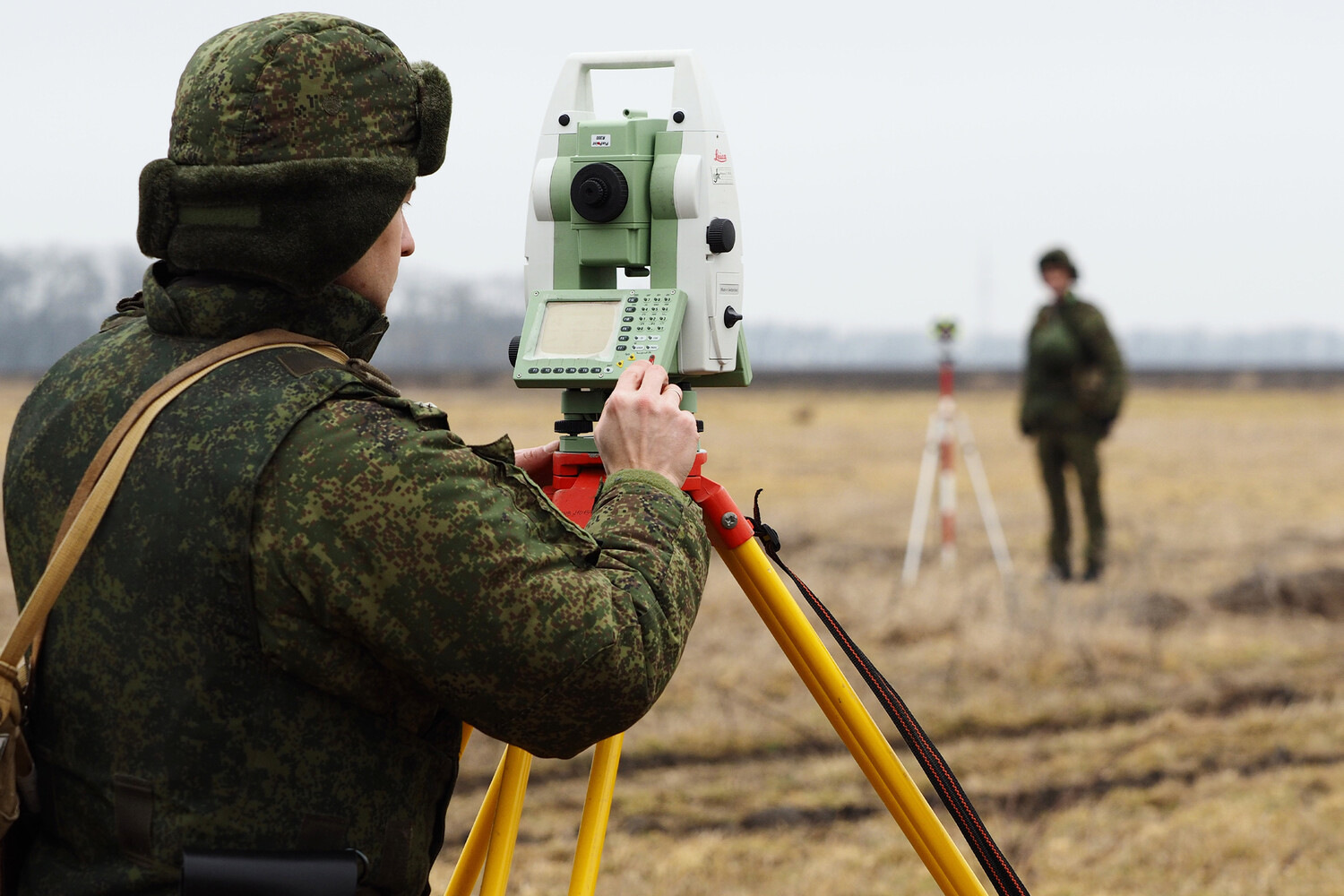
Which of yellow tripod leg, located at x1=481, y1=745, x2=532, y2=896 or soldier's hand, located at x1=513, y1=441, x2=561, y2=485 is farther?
soldier's hand, located at x1=513, y1=441, x2=561, y2=485

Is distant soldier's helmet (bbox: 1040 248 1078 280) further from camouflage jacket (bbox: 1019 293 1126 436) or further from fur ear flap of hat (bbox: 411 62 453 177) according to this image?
fur ear flap of hat (bbox: 411 62 453 177)

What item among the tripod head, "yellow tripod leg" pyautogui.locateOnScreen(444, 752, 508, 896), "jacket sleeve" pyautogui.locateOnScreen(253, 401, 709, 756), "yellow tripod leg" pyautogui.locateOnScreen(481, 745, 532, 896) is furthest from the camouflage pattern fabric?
"yellow tripod leg" pyautogui.locateOnScreen(444, 752, 508, 896)

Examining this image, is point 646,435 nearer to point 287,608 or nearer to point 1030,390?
point 287,608

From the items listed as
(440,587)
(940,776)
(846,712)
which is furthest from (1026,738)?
(440,587)

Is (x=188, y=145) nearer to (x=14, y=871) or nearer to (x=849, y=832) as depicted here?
(x=14, y=871)

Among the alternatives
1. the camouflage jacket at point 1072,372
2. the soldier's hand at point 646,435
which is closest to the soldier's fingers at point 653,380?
the soldier's hand at point 646,435

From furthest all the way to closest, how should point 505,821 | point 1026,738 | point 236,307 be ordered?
point 1026,738 < point 505,821 < point 236,307

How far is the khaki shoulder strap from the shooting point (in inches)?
57.5

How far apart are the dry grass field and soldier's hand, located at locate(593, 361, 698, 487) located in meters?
2.57

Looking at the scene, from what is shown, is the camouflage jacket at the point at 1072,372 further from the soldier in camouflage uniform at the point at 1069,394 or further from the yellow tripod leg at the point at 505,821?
the yellow tripod leg at the point at 505,821

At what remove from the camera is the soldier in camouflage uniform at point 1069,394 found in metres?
8.45

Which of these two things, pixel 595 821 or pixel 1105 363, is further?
pixel 1105 363

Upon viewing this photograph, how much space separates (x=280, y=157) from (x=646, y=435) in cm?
60

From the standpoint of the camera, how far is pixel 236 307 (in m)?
1.57
